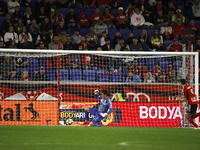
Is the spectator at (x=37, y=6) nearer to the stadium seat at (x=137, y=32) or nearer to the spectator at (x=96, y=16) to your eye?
the spectator at (x=96, y=16)

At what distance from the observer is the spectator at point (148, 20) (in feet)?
60.0

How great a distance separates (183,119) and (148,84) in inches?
70.3

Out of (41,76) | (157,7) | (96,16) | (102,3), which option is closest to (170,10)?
(157,7)

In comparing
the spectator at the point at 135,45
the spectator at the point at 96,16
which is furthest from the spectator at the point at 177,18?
the spectator at the point at 96,16

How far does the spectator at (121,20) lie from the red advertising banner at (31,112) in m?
6.07

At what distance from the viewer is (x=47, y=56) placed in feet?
45.2

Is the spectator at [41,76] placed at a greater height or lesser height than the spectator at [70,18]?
lesser

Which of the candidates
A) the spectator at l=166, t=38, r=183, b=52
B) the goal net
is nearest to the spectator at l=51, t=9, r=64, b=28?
the goal net

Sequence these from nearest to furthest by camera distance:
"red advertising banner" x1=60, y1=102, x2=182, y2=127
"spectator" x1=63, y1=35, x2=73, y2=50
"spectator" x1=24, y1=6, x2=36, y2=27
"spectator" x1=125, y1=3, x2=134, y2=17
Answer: "red advertising banner" x1=60, y1=102, x2=182, y2=127, "spectator" x1=63, y1=35, x2=73, y2=50, "spectator" x1=24, y1=6, x2=36, y2=27, "spectator" x1=125, y1=3, x2=134, y2=17

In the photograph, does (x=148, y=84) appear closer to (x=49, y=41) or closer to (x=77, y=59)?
(x=77, y=59)

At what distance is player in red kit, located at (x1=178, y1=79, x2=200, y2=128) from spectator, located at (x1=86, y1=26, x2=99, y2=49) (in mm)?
5578

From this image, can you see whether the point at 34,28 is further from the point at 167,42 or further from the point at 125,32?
the point at 167,42

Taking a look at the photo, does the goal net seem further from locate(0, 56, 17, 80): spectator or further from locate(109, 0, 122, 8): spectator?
locate(109, 0, 122, 8): spectator

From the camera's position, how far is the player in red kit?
472 inches
